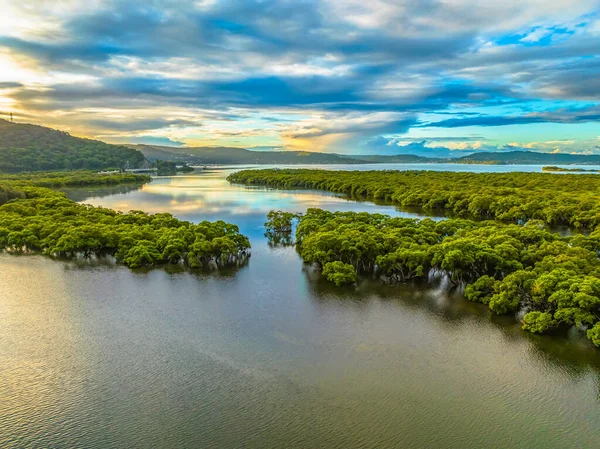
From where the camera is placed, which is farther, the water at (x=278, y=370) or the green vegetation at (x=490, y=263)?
the green vegetation at (x=490, y=263)

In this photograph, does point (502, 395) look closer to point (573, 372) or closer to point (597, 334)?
point (573, 372)

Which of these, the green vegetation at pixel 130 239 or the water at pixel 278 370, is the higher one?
the green vegetation at pixel 130 239

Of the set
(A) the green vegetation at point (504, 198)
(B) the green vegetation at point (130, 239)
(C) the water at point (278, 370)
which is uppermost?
(A) the green vegetation at point (504, 198)

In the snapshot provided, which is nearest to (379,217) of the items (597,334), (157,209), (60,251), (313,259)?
(313,259)

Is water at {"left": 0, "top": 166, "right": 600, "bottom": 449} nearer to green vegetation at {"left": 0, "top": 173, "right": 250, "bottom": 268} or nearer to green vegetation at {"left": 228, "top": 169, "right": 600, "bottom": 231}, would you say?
green vegetation at {"left": 0, "top": 173, "right": 250, "bottom": 268}

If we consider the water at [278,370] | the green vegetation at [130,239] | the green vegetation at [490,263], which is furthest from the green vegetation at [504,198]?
the green vegetation at [130,239]

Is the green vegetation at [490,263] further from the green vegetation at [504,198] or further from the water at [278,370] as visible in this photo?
the green vegetation at [504,198]
